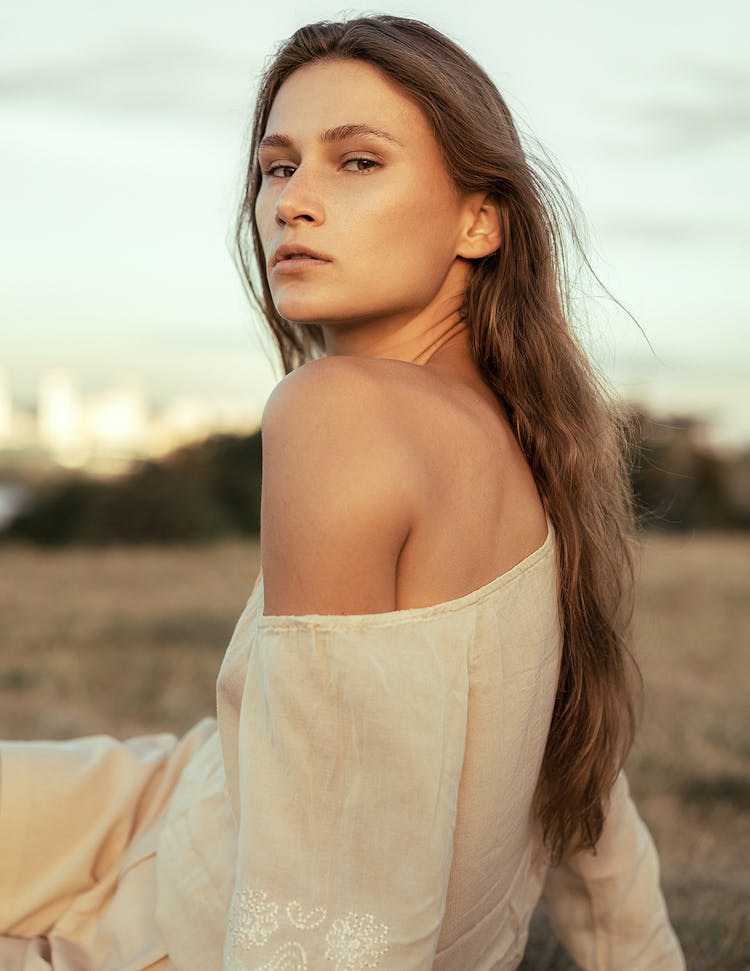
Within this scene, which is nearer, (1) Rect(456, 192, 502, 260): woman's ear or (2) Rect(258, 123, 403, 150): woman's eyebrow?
(2) Rect(258, 123, 403, 150): woman's eyebrow

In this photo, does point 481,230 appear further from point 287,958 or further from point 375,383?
point 287,958

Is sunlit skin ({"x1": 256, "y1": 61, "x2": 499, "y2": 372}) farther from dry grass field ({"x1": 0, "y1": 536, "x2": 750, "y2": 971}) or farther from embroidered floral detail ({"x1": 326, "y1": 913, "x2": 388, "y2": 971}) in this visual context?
dry grass field ({"x1": 0, "y1": 536, "x2": 750, "y2": 971})

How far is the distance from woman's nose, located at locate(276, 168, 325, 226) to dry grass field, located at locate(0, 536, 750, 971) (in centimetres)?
113

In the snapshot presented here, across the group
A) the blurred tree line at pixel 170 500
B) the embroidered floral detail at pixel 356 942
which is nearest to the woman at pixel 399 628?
the embroidered floral detail at pixel 356 942

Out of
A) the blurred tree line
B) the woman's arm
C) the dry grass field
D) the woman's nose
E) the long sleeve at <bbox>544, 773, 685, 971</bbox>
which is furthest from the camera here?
the blurred tree line

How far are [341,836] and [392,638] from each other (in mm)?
257

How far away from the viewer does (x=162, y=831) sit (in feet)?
6.23

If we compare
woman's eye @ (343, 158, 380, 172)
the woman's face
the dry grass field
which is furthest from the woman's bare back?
the dry grass field

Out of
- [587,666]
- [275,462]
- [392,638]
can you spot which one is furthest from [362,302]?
[587,666]

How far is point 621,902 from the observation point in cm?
210

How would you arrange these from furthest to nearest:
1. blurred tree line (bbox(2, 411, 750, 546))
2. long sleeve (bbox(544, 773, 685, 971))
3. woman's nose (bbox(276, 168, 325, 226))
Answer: blurred tree line (bbox(2, 411, 750, 546)) → long sleeve (bbox(544, 773, 685, 971)) → woman's nose (bbox(276, 168, 325, 226))

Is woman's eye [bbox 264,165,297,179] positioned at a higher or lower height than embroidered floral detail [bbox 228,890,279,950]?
higher

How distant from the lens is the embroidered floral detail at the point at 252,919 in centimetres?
137

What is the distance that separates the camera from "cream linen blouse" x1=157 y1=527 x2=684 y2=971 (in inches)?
55.0
